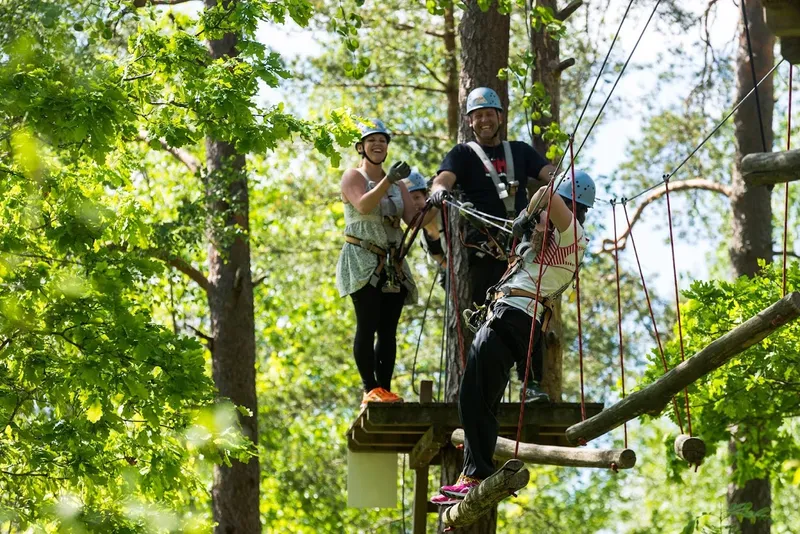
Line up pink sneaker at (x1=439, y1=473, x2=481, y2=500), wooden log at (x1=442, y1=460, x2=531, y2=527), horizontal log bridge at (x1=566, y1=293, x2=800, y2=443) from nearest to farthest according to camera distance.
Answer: horizontal log bridge at (x1=566, y1=293, x2=800, y2=443), wooden log at (x1=442, y1=460, x2=531, y2=527), pink sneaker at (x1=439, y1=473, x2=481, y2=500)

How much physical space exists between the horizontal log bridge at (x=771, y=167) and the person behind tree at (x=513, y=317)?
4.52 feet

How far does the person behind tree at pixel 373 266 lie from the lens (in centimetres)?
764

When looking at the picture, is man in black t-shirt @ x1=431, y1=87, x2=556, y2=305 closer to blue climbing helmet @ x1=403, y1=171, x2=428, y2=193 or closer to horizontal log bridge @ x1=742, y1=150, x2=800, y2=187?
blue climbing helmet @ x1=403, y1=171, x2=428, y2=193

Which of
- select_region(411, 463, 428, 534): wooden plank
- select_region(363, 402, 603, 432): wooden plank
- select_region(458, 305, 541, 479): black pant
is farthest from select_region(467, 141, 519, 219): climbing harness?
select_region(411, 463, 428, 534): wooden plank

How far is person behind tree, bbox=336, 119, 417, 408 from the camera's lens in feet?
25.1

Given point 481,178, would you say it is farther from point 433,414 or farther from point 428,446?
point 428,446

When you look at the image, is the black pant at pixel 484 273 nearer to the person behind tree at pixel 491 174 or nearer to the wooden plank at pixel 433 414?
the person behind tree at pixel 491 174

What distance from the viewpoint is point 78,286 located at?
7.77 meters

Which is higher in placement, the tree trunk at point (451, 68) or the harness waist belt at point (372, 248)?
the tree trunk at point (451, 68)

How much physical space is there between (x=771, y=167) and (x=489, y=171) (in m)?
3.00

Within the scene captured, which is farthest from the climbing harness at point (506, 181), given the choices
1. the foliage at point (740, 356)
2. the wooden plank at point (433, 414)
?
the foliage at point (740, 356)

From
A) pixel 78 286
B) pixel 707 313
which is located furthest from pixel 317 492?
pixel 78 286

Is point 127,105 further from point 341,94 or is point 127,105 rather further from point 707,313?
point 341,94

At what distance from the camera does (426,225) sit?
8.41 metres
